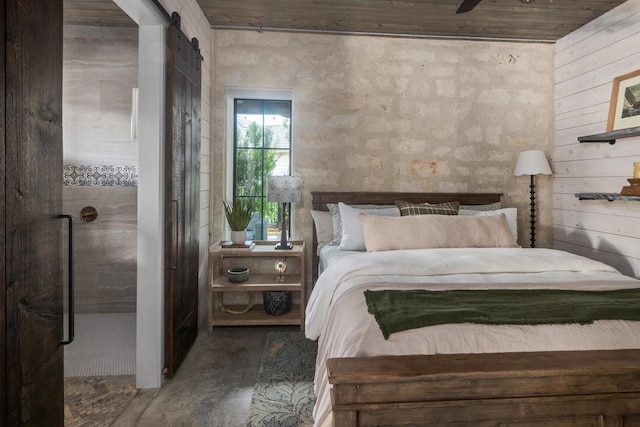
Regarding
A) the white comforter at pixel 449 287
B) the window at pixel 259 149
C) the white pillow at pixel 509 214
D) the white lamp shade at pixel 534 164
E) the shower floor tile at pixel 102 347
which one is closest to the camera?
the white comforter at pixel 449 287

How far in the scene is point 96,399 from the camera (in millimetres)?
2156

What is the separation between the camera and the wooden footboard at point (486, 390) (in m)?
1.20

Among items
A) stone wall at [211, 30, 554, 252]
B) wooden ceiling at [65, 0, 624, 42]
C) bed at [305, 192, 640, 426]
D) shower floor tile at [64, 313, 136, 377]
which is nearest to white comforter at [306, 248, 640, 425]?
bed at [305, 192, 640, 426]

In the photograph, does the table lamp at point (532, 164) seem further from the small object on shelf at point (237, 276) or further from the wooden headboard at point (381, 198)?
the small object on shelf at point (237, 276)

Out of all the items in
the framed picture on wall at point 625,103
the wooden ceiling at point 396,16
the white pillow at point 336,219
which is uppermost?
the wooden ceiling at point 396,16

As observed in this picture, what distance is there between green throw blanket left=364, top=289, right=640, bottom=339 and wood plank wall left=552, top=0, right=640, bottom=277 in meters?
1.48

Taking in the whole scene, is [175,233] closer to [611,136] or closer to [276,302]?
[276,302]

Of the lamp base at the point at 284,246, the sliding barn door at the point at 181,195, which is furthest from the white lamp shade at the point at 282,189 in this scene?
the sliding barn door at the point at 181,195

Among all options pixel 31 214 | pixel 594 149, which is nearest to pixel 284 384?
pixel 31 214

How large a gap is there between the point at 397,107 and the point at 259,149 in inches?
55.3

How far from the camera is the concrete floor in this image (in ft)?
6.41

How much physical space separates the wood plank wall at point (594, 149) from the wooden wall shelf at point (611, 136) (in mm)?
74

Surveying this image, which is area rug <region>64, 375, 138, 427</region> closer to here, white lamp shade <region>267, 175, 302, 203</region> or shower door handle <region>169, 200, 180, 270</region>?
shower door handle <region>169, 200, 180, 270</region>

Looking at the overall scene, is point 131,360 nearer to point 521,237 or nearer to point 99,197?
point 99,197
